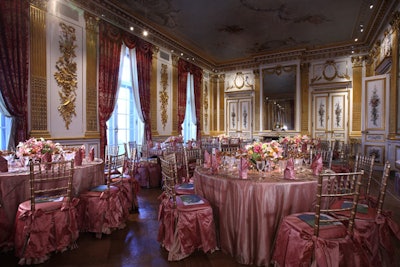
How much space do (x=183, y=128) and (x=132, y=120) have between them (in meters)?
2.76

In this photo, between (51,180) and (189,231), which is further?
(51,180)

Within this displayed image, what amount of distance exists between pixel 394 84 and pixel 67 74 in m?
7.67

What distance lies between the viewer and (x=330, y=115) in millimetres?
9398

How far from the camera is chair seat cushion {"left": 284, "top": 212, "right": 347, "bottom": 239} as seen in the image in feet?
6.33

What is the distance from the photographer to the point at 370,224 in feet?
7.11

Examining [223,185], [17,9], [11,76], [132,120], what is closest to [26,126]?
[11,76]

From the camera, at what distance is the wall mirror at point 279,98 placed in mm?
9852

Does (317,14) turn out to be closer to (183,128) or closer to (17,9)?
(183,128)

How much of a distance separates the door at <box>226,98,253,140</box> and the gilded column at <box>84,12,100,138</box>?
685 cm

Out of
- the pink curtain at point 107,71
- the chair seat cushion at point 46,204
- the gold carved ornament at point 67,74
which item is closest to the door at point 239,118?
the pink curtain at point 107,71

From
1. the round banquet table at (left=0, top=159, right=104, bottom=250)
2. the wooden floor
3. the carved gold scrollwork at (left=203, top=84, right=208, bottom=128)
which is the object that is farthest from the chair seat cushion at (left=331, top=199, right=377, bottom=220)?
the carved gold scrollwork at (left=203, top=84, right=208, bottom=128)

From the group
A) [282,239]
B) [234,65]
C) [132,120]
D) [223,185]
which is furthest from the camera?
[234,65]

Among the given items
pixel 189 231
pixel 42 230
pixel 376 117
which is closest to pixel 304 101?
pixel 376 117

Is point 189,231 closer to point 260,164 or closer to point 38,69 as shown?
point 260,164
